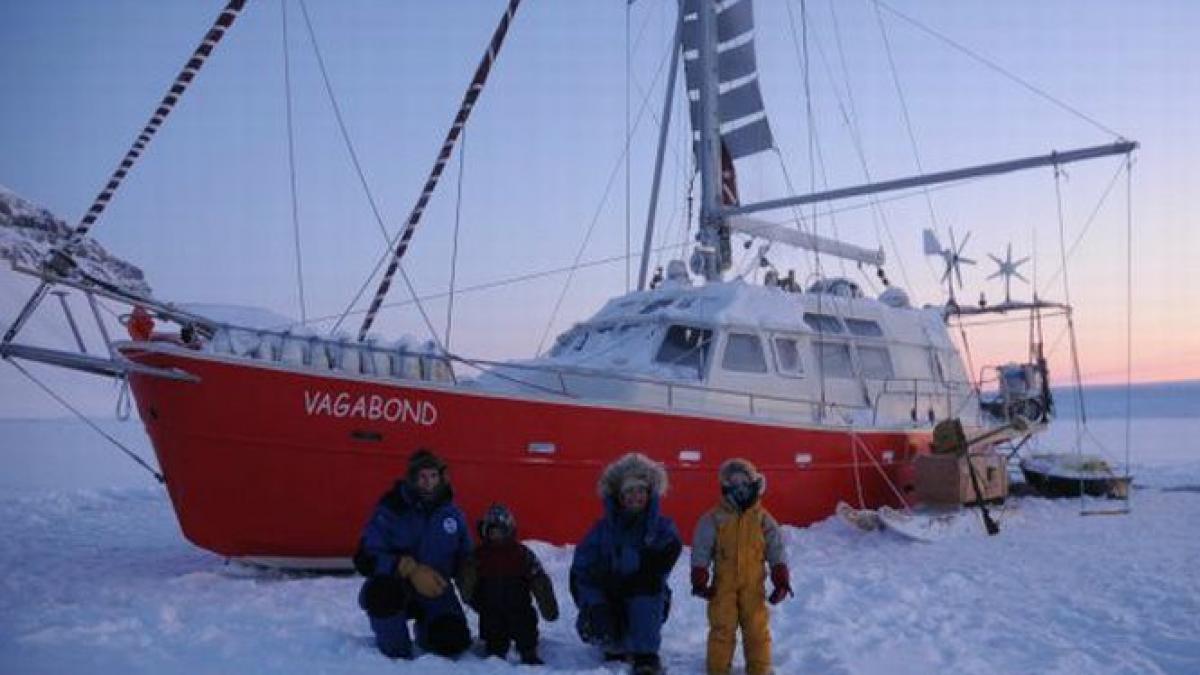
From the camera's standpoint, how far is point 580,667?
5375 mm

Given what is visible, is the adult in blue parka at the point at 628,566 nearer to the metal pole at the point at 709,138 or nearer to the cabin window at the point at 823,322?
the cabin window at the point at 823,322

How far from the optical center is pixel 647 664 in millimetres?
5156

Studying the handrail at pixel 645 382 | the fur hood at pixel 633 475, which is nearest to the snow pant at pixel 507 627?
the fur hood at pixel 633 475

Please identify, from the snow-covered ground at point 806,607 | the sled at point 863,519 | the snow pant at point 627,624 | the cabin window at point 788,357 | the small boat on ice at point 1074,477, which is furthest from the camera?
the small boat on ice at point 1074,477

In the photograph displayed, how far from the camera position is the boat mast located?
13586mm

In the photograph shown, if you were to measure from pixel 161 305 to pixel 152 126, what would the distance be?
1608mm

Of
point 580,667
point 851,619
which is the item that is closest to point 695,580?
point 580,667

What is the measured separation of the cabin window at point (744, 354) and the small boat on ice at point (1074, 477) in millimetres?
7877

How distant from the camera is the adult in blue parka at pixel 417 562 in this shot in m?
5.34

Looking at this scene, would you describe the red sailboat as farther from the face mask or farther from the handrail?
the face mask

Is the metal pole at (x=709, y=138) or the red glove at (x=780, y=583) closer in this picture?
the red glove at (x=780, y=583)

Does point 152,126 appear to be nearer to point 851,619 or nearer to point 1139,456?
point 851,619

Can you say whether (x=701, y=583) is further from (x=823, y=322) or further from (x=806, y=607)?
(x=823, y=322)

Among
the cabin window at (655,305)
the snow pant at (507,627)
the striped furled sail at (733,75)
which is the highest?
the striped furled sail at (733,75)
